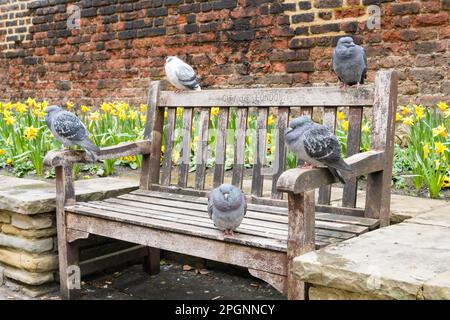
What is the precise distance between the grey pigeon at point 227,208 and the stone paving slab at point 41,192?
1.29 m

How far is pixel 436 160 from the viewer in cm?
358

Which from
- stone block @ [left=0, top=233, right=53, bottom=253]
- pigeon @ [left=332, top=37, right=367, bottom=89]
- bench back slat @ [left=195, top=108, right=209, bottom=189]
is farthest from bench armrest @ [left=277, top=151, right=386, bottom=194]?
stone block @ [left=0, top=233, right=53, bottom=253]

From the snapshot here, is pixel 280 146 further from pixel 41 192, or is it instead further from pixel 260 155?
pixel 41 192

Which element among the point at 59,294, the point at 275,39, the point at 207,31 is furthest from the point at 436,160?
the point at 207,31

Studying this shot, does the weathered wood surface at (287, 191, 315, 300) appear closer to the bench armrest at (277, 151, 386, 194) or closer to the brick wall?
the bench armrest at (277, 151, 386, 194)

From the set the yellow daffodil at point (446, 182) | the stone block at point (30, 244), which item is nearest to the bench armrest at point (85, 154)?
the stone block at point (30, 244)

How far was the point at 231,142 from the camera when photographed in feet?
16.1

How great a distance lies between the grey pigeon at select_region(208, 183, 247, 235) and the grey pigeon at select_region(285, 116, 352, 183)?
1.12 ft

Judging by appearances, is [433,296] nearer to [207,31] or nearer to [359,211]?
[359,211]

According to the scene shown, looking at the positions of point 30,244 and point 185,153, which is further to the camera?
point 185,153

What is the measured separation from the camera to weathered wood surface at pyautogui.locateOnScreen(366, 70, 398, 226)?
2852 mm

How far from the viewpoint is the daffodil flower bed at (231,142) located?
3721 mm

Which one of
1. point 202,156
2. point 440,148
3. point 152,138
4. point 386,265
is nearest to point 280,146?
point 202,156

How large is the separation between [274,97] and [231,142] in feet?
5.34
